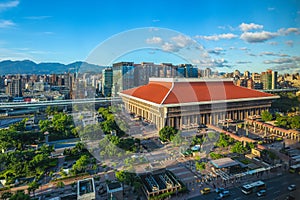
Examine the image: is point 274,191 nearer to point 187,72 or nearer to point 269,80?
point 187,72

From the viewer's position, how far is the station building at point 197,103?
28.4 feet

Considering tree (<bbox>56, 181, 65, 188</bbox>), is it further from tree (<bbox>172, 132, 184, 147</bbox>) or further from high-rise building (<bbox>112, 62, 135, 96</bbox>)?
high-rise building (<bbox>112, 62, 135, 96</bbox>)

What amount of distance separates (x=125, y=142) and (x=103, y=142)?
27.1 inches

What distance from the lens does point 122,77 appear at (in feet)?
57.0

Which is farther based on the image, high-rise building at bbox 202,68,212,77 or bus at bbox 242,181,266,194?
high-rise building at bbox 202,68,212,77

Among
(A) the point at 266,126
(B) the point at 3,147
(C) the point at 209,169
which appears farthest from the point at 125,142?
(A) the point at 266,126

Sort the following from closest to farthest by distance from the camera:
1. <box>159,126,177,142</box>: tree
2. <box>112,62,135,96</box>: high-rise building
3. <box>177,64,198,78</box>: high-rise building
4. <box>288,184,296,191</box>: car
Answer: <box>288,184,296,191</box>: car → <box>159,126,177,142</box>: tree → <box>112,62,135,96</box>: high-rise building → <box>177,64,198,78</box>: high-rise building

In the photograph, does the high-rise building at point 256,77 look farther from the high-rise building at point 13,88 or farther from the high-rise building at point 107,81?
the high-rise building at point 13,88

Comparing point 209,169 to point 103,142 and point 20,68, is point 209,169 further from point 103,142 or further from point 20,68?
point 20,68

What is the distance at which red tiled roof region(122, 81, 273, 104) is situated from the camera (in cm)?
880

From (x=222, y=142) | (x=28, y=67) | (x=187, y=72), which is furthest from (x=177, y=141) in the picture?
(x=28, y=67)

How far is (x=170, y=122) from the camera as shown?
8.77m

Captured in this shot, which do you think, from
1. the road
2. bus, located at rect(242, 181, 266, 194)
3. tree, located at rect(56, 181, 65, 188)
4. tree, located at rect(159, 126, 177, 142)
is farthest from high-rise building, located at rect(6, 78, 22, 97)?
bus, located at rect(242, 181, 266, 194)

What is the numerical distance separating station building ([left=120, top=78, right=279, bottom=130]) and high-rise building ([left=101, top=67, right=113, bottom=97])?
906 cm
